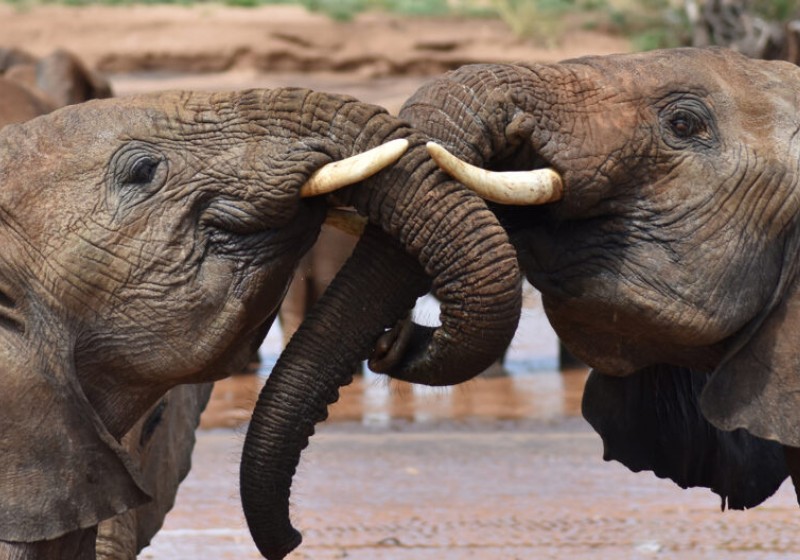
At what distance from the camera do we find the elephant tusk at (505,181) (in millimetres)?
3471

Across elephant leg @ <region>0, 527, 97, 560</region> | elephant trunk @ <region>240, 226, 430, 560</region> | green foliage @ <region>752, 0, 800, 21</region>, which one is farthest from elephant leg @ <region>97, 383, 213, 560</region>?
green foliage @ <region>752, 0, 800, 21</region>

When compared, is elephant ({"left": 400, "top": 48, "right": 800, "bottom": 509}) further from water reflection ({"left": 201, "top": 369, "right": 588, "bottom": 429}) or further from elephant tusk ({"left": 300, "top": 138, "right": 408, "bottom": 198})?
water reflection ({"left": 201, "top": 369, "right": 588, "bottom": 429})

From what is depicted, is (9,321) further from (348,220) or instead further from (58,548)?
(348,220)

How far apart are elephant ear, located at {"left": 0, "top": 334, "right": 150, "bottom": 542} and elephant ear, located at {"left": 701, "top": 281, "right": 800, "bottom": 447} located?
1.60 m

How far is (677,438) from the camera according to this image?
182 inches


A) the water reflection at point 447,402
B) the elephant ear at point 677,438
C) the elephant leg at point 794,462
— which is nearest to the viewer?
the elephant leg at point 794,462

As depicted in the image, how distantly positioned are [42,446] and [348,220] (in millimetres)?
923

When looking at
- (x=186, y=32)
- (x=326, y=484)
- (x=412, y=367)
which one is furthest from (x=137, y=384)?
(x=186, y=32)

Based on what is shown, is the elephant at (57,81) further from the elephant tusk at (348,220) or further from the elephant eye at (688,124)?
the elephant eye at (688,124)

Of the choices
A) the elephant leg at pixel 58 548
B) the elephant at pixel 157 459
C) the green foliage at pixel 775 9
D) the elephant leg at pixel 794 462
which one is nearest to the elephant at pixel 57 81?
the elephant at pixel 157 459

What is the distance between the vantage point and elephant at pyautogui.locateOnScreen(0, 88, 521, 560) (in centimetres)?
345

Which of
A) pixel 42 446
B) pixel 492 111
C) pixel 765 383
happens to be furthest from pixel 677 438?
pixel 42 446

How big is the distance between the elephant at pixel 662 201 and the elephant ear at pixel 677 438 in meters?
0.69

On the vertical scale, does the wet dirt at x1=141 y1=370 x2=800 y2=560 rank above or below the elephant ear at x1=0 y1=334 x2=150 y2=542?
below
